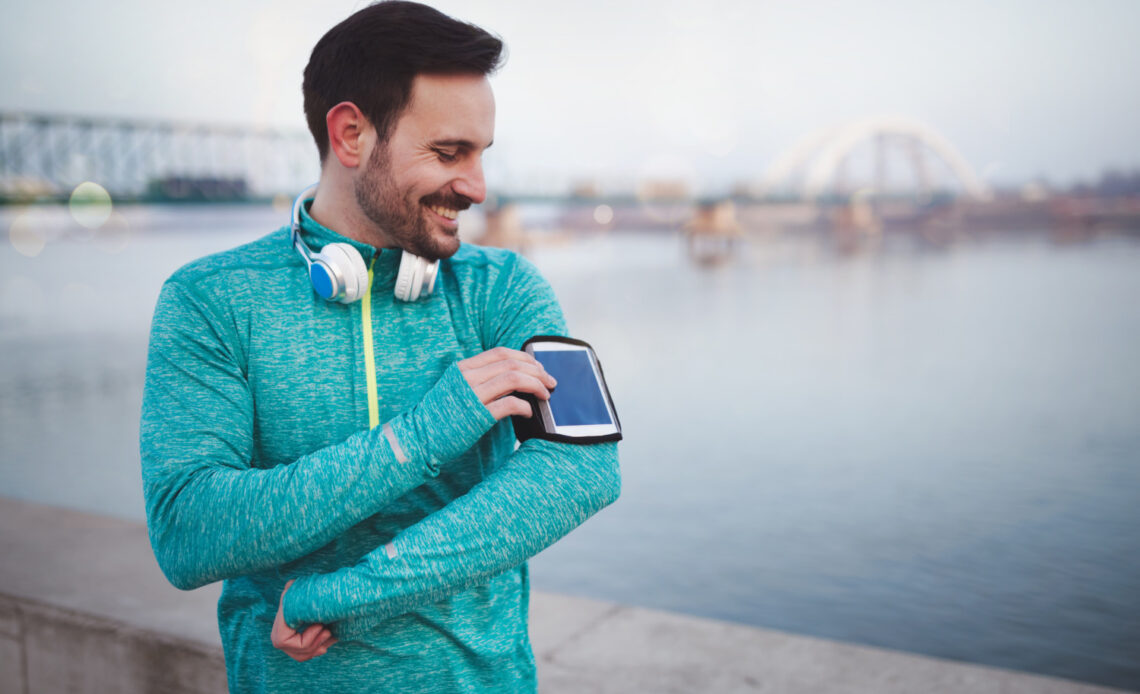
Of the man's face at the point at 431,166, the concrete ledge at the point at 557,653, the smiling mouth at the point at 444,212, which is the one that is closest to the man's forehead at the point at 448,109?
the man's face at the point at 431,166

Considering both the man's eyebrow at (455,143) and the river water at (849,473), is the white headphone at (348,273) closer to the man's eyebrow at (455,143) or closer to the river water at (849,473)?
the man's eyebrow at (455,143)

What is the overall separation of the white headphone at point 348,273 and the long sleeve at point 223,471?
0.16 m

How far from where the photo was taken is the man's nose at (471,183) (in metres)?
1.41

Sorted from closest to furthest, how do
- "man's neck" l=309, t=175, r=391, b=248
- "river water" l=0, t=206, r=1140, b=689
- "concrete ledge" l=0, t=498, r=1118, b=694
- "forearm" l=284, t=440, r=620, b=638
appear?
"forearm" l=284, t=440, r=620, b=638
"man's neck" l=309, t=175, r=391, b=248
"concrete ledge" l=0, t=498, r=1118, b=694
"river water" l=0, t=206, r=1140, b=689

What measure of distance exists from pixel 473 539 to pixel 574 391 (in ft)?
0.91

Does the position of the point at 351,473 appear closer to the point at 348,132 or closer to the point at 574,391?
the point at 574,391

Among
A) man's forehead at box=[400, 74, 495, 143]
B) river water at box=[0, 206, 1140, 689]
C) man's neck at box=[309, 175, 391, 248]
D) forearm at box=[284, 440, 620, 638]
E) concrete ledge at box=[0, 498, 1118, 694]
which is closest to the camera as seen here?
forearm at box=[284, 440, 620, 638]

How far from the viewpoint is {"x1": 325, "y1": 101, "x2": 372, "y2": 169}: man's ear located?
1394 millimetres

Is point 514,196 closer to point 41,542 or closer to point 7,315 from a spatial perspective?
point 7,315

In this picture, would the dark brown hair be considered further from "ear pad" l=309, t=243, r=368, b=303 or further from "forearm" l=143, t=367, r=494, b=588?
"forearm" l=143, t=367, r=494, b=588

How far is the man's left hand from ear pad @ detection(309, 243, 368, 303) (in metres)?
0.45

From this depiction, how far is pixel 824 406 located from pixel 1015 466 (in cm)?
340

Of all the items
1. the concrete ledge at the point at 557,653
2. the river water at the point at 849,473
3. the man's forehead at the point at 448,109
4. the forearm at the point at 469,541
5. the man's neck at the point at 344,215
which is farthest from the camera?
the river water at the point at 849,473

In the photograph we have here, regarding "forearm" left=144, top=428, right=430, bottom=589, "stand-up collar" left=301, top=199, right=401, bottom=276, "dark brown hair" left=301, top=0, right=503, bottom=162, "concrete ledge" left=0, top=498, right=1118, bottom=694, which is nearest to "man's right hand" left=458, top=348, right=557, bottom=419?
"forearm" left=144, top=428, right=430, bottom=589
